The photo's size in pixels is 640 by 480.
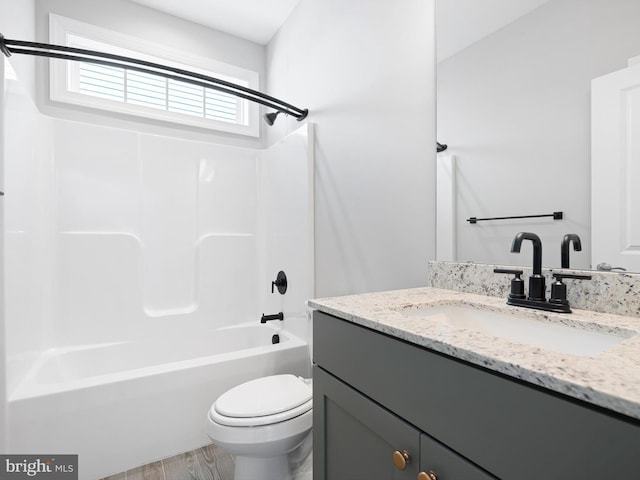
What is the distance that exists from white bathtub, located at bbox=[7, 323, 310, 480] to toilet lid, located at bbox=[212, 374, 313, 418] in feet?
1.08

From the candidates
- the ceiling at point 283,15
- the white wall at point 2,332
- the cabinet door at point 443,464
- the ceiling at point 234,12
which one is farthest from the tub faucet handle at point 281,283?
the ceiling at point 234,12

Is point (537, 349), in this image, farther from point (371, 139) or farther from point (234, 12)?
point (234, 12)

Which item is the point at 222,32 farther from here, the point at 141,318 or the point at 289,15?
the point at 141,318

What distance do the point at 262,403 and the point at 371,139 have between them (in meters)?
1.30

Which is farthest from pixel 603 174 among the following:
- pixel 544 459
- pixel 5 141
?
pixel 5 141

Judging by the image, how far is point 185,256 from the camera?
7.97ft

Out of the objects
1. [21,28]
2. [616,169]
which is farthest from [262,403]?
[21,28]

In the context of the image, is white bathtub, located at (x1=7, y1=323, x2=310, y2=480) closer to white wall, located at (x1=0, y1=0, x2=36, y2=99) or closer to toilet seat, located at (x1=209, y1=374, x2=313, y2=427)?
toilet seat, located at (x1=209, y1=374, x2=313, y2=427)

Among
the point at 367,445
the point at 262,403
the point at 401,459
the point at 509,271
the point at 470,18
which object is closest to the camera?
the point at 401,459

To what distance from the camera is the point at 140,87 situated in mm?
2412

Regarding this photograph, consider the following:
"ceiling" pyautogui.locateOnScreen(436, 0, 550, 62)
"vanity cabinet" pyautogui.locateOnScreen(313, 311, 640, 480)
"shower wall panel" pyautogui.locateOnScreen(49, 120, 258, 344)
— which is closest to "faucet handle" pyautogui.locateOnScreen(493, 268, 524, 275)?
"vanity cabinet" pyautogui.locateOnScreen(313, 311, 640, 480)

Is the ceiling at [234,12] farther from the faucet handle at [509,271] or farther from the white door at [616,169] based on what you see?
the faucet handle at [509,271]

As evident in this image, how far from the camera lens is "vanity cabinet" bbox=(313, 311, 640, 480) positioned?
1.38 ft

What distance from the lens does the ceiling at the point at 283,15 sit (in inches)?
44.1
